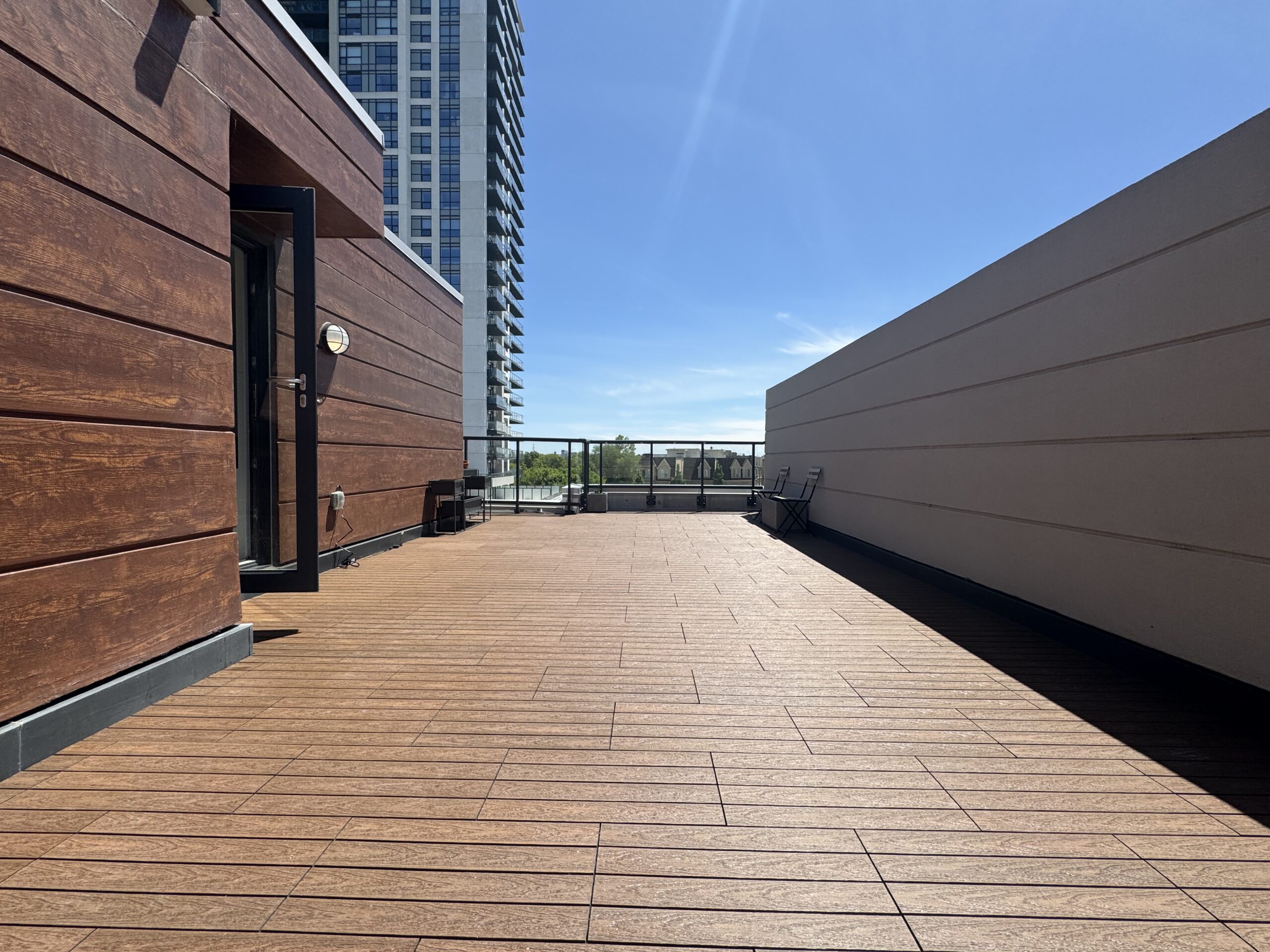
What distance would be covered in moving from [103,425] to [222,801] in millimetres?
1342

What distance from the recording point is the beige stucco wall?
223 centimetres

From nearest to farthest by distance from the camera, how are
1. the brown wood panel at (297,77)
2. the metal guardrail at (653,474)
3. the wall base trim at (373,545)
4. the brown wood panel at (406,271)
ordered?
the brown wood panel at (297,77)
the wall base trim at (373,545)
the brown wood panel at (406,271)
the metal guardrail at (653,474)

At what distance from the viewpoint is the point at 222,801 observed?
5.21 feet

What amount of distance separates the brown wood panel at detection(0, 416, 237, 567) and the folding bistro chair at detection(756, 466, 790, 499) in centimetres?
787

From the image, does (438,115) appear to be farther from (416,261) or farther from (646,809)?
(646,809)

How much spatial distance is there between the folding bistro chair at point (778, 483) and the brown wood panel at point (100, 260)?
7.96 meters

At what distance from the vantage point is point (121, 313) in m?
2.11

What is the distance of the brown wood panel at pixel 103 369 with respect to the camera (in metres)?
1.75

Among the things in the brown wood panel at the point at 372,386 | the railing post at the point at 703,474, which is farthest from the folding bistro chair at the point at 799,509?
the brown wood panel at the point at 372,386

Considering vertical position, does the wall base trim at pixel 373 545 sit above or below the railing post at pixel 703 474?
below

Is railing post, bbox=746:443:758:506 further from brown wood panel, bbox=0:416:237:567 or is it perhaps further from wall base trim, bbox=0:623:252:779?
brown wood panel, bbox=0:416:237:567

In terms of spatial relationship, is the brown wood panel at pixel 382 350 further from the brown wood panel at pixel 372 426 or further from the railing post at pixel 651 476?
the railing post at pixel 651 476

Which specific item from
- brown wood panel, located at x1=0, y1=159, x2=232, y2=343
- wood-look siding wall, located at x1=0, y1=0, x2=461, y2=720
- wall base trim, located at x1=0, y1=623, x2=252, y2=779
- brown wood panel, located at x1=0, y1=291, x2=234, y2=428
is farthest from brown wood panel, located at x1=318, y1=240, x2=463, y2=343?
wall base trim, located at x1=0, y1=623, x2=252, y2=779

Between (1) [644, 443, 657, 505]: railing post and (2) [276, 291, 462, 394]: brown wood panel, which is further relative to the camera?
(1) [644, 443, 657, 505]: railing post
